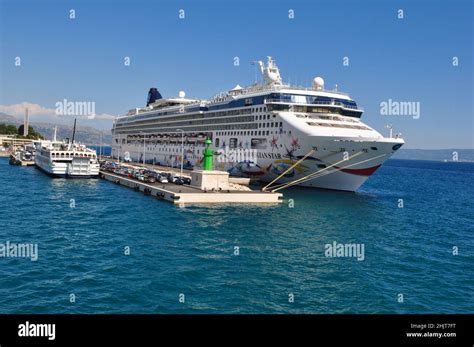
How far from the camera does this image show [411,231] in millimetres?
38438

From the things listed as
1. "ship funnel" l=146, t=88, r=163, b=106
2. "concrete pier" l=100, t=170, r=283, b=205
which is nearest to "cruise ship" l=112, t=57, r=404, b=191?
"concrete pier" l=100, t=170, r=283, b=205

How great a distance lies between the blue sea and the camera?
1897cm

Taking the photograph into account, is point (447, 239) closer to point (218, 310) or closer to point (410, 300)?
point (410, 300)

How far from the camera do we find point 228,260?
2555 centimetres
